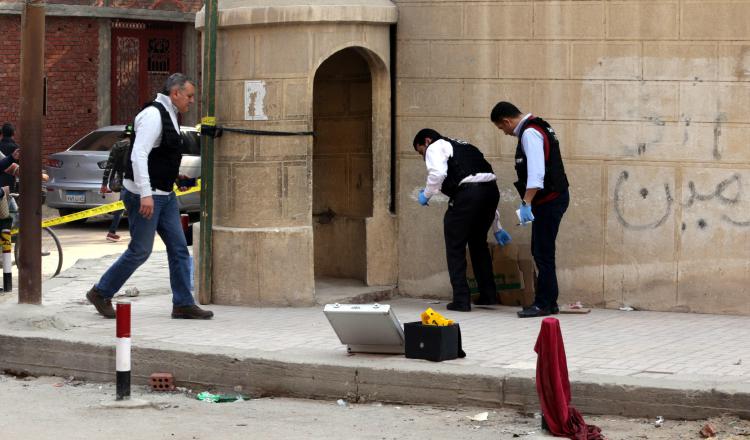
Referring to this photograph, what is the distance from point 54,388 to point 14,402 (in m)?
0.58

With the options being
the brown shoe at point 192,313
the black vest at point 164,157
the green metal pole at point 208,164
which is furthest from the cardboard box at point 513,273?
the black vest at point 164,157

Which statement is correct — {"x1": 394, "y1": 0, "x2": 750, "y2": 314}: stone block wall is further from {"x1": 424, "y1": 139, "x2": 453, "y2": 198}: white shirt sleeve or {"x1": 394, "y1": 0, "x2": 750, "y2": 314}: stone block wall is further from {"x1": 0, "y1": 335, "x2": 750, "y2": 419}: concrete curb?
{"x1": 0, "y1": 335, "x2": 750, "y2": 419}: concrete curb

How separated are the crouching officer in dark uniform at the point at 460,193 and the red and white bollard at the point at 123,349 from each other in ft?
11.5

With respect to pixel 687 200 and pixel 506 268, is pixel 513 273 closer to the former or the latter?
pixel 506 268

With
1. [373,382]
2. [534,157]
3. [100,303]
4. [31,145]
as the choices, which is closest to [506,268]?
[534,157]

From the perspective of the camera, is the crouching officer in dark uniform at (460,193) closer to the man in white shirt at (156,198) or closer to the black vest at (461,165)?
the black vest at (461,165)

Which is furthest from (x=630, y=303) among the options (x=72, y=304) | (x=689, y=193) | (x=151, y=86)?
(x=151, y=86)

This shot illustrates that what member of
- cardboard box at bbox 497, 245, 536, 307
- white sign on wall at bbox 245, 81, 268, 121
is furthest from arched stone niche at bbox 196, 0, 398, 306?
cardboard box at bbox 497, 245, 536, 307

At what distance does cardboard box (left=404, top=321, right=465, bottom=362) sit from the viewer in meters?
8.98

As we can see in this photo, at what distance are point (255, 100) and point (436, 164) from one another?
60.7 inches

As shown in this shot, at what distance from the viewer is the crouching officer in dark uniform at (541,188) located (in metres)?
11.1

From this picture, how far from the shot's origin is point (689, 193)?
11.4 metres

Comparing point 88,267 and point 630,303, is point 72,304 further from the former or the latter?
point 630,303

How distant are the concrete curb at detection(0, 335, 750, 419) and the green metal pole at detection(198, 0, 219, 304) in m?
2.04
